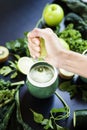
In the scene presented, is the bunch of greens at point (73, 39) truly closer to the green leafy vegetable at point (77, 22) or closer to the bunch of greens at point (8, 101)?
the green leafy vegetable at point (77, 22)

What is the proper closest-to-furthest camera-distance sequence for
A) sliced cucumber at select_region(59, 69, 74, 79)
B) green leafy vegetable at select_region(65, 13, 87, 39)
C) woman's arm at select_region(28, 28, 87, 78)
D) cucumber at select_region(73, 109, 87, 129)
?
1. woman's arm at select_region(28, 28, 87, 78)
2. cucumber at select_region(73, 109, 87, 129)
3. sliced cucumber at select_region(59, 69, 74, 79)
4. green leafy vegetable at select_region(65, 13, 87, 39)

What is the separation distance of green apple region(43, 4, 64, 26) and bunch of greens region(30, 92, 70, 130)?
0.39 meters

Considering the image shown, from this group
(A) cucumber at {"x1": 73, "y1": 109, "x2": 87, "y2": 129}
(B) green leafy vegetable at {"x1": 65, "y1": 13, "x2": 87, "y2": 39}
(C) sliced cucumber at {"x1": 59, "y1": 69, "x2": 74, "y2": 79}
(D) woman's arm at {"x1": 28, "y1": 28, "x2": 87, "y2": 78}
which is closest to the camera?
(D) woman's arm at {"x1": 28, "y1": 28, "x2": 87, "y2": 78}

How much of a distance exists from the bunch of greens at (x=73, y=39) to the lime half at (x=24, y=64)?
0.55ft

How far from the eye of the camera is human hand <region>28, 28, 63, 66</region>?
0.90 m

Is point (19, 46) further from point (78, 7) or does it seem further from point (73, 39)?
point (78, 7)

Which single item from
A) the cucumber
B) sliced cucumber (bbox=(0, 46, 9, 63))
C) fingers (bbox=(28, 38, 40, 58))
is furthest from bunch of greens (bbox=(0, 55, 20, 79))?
the cucumber

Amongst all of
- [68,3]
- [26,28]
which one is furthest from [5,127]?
[68,3]

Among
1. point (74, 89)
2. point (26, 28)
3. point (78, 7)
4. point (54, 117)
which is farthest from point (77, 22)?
point (54, 117)

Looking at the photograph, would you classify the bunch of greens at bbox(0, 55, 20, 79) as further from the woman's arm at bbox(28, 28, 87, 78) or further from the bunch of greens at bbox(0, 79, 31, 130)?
the woman's arm at bbox(28, 28, 87, 78)

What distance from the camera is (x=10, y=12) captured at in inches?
52.7

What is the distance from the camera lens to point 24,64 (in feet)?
3.67

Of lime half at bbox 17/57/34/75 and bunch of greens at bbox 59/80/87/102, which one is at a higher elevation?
lime half at bbox 17/57/34/75

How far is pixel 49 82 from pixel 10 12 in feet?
1.56
